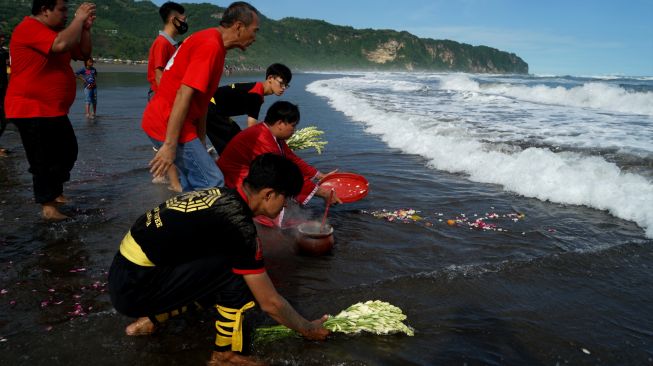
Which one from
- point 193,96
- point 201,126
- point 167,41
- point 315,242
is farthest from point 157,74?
point 315,242

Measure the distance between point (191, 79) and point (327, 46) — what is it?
149 meters

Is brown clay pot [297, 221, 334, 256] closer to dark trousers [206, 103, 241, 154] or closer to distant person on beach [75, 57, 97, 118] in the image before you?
dark trousers [206, 103, 241, 154]

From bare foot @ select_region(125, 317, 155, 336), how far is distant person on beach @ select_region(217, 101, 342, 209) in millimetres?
1780

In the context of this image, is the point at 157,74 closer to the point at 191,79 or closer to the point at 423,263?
the point at 191,79

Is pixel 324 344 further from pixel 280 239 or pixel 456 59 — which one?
pixel 456 59

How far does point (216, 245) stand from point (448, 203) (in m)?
3.99

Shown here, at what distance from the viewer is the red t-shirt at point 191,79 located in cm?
308

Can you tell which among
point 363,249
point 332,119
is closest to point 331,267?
point 363,249

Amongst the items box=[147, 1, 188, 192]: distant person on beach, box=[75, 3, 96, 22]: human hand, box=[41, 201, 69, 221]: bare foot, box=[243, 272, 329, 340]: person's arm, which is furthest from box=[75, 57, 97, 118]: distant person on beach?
box=[243, 272, 329, 340]: person's arm

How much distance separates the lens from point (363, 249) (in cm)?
418

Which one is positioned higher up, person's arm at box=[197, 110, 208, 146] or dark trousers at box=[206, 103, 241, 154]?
person's arm at box=[197, 110, 208, 146]

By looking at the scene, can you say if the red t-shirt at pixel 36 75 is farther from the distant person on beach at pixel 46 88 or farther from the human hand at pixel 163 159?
the human hand at pixel 163 159

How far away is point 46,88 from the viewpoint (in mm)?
4152

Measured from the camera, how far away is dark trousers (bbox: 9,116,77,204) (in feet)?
13.6
